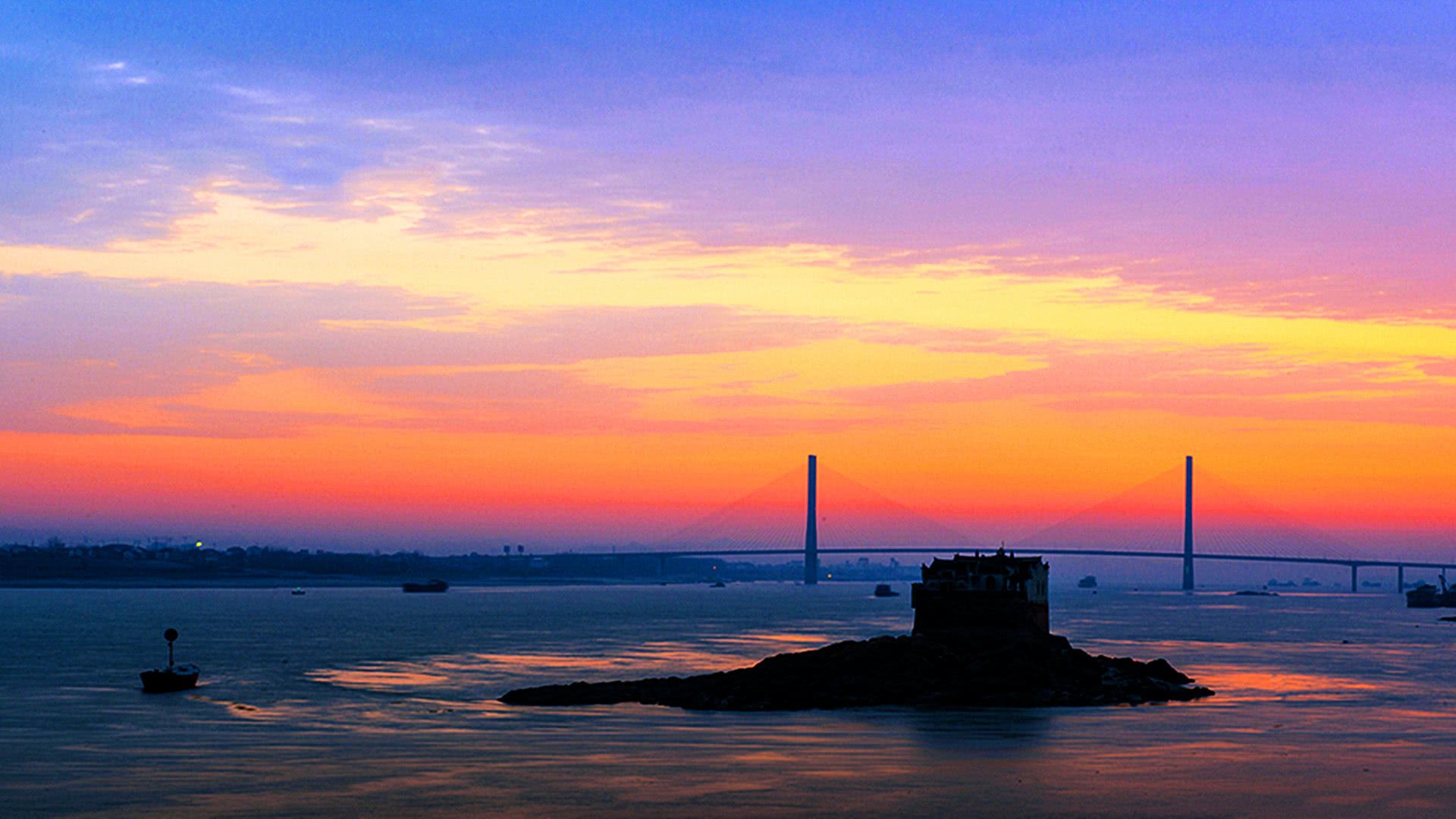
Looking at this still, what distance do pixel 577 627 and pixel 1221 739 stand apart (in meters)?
87.2

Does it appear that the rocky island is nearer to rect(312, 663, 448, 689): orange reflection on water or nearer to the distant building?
the distant building

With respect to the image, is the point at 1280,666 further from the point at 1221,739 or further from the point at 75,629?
the point at 75,629

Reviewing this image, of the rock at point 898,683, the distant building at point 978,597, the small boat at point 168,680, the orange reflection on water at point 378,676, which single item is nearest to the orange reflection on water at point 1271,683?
the rock at point 898,683

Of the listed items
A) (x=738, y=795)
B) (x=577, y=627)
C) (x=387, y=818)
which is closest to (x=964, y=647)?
(x=738, y=795)

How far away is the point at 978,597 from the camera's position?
70.8 metres

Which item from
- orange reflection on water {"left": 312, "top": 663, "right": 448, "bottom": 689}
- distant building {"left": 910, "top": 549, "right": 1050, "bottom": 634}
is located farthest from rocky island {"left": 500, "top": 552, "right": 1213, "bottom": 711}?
orange reflection on water {"left": 312, "top": 663, "right": 448, "bottom": 689}

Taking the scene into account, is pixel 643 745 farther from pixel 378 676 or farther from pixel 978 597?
pixel 378 676

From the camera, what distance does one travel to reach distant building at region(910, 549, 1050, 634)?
2773 inches

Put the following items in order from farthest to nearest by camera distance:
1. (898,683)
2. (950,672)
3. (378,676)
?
(378,676) → (950,672) → (898,683)

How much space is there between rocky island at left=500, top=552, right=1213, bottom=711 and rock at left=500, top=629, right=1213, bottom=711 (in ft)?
0.19

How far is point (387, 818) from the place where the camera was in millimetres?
34438

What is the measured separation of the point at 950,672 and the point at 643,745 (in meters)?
20.4

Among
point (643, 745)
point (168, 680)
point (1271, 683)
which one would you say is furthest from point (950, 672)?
point (168, 680)

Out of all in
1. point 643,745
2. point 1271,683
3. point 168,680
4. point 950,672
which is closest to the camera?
A: point 643,745
